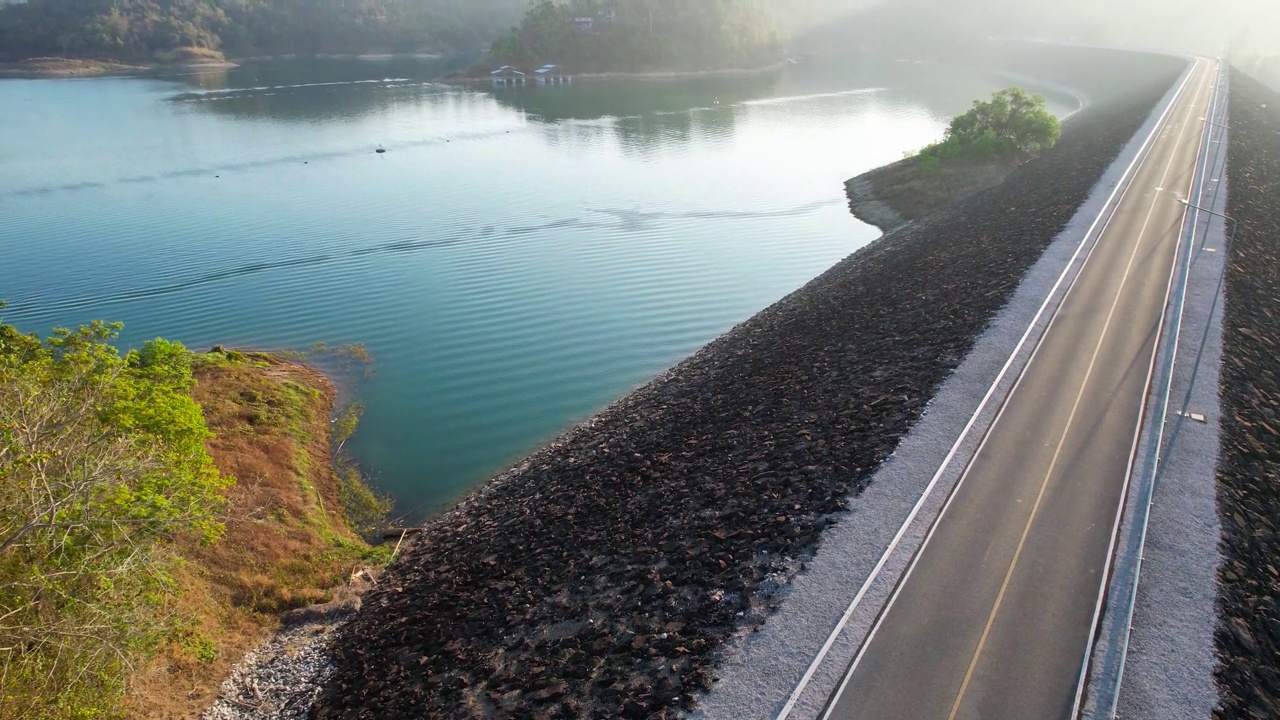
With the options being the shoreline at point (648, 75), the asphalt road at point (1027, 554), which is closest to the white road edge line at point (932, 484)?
the asphalt road at point (1027, 554)

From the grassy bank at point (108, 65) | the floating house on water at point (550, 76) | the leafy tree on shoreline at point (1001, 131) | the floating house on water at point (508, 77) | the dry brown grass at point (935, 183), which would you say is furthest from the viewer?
the floating house on water at point (550, 76)

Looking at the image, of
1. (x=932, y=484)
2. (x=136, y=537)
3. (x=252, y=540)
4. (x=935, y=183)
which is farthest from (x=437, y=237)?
(x=935, y=183)

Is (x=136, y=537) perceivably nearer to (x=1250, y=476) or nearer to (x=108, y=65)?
(x=1250, y=476)

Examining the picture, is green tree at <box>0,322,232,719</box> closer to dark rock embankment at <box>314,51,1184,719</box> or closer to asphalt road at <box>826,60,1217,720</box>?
dark rock embankment at <box>314,51,1184,719</box>

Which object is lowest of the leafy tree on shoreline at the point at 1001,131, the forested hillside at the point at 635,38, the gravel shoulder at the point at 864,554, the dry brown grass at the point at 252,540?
the dry brown grass at the point at 252,540

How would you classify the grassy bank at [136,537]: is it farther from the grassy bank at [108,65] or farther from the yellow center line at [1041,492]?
the grassy bank at [108,65]

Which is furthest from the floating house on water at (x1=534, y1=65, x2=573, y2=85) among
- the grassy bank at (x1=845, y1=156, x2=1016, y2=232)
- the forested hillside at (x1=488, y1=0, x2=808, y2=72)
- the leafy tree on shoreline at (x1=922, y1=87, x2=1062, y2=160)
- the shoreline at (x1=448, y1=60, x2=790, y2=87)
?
the leafy tree on shoreline at (x1=922, y1=87, x2=1062, y2=160)
